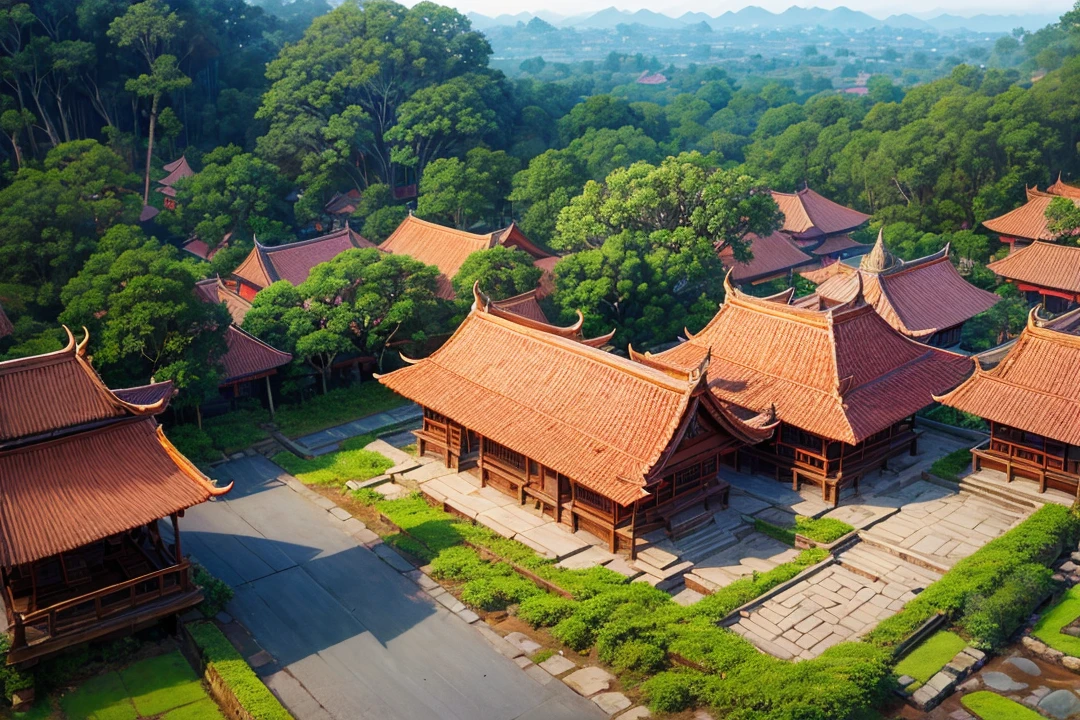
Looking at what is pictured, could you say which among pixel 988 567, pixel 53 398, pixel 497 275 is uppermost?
pixel 53 398

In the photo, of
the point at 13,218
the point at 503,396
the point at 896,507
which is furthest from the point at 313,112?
the point at 896,507

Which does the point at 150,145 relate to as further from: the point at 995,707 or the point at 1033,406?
the point at 995,707

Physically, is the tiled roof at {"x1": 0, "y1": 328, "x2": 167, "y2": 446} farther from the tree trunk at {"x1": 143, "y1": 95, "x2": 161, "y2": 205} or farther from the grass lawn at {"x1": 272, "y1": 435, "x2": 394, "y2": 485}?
the tree trunk at {"x1": 143, "y1": 95, "x2": 161, "y2": 205}

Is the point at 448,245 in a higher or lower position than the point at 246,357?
higher

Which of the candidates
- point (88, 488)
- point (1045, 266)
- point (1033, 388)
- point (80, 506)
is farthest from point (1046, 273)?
point (80, 506)

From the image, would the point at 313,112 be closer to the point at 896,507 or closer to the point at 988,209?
the point at 988,209

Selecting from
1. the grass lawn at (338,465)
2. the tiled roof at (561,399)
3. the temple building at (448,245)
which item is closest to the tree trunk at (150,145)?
the temple building at (448,245)

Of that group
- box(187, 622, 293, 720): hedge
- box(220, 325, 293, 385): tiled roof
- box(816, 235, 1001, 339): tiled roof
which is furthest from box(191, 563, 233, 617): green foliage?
box(816, 235, 1001, 339): tiled roof

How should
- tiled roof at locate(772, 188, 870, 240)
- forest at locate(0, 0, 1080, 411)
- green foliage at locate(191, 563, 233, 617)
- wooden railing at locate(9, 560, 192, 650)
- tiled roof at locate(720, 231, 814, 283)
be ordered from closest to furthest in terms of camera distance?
wooden railing at locate(9, 560, 192, 650) < green foliage at locate(191, 563, 233, 617) < forest at locate(0, 0, 1080, 411) < tiled roof at locate(720, 231, 814, 283) < tiled roof at locate(772, 188, 870, 240)

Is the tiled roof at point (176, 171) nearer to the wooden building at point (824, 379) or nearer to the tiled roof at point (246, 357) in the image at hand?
the tiled roof at point (246, 357)
